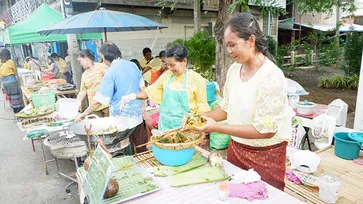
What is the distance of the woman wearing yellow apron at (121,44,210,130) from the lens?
2282 mm

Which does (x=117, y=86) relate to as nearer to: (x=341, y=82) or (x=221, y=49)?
(x=221, y=49)

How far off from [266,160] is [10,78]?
24.1 ft

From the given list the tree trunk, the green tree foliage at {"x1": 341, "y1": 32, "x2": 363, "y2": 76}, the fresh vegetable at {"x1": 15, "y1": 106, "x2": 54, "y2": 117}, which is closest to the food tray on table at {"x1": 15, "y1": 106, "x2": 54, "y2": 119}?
the fresh vegetable at {"x1": 15, "y1": 106, "x2": 54, "y2": 117}

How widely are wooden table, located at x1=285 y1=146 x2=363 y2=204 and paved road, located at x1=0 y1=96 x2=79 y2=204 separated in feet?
8.14

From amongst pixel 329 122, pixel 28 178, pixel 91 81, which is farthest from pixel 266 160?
pixel 28 178

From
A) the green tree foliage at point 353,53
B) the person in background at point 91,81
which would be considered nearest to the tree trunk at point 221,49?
the person in background at point 91,81

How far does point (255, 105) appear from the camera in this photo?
1.40 meters

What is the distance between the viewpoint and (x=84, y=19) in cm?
416

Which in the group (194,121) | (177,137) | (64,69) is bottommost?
(177,137)

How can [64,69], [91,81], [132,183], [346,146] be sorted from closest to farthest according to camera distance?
[132,183] → [346,146] → [91,81] → [64,69]

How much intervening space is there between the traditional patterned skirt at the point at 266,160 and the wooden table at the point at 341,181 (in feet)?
2.56

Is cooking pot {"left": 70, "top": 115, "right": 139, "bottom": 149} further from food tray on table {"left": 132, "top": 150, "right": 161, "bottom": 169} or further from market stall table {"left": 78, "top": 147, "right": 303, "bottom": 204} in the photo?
market stall table {"left": 78, "top": 147, "right": 303, "bottom": 204}

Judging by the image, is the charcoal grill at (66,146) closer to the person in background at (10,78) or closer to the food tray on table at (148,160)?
the food tray on table at (148,160)

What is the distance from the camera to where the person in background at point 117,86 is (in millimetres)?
2868
